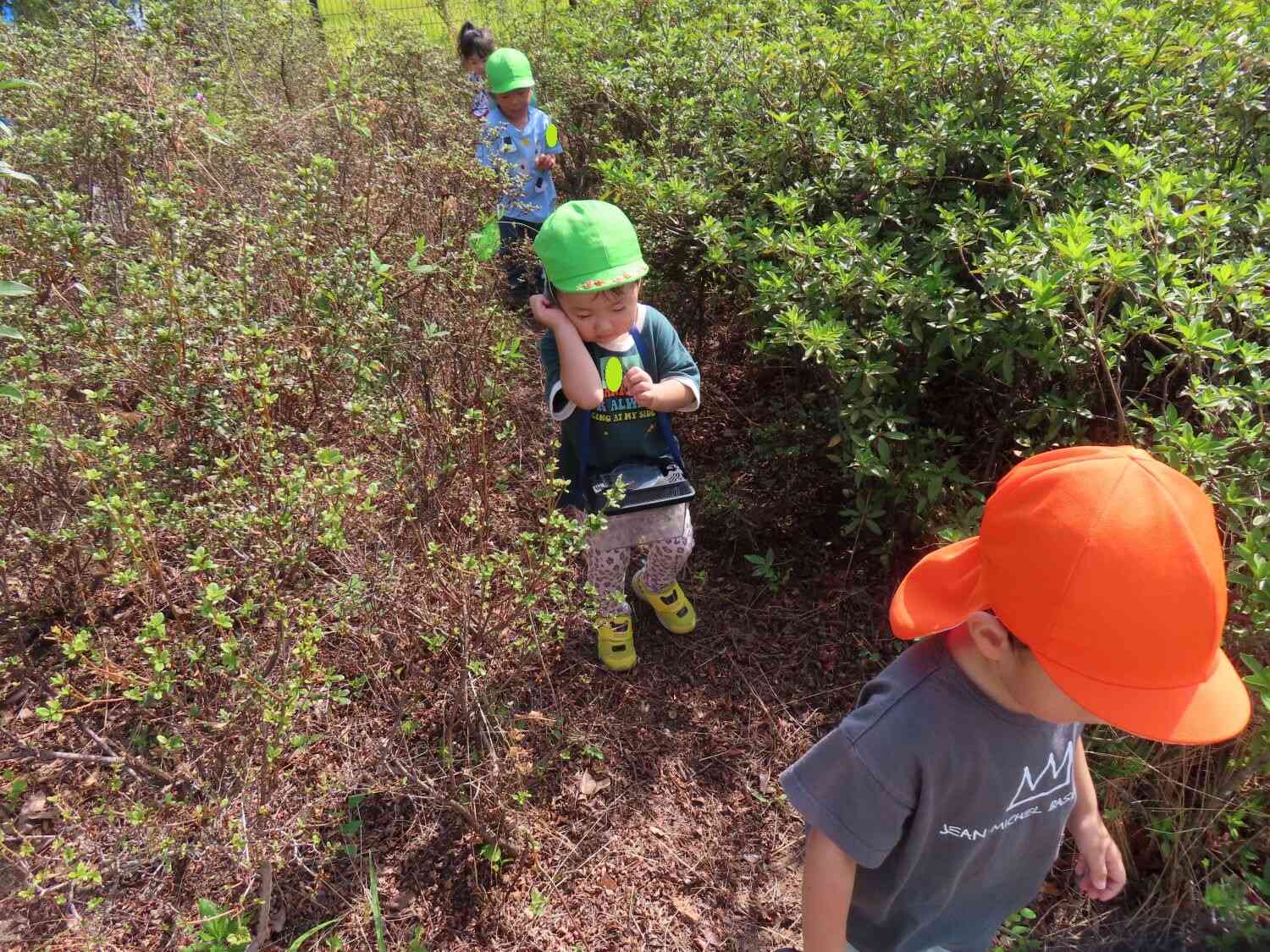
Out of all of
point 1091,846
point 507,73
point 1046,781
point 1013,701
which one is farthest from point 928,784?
point 507,73

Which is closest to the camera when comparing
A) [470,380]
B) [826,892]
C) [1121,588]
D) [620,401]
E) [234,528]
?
[1121,588]

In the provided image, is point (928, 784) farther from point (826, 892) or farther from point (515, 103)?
point (515, 103)

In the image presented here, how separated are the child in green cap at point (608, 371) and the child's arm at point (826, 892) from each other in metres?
1.01

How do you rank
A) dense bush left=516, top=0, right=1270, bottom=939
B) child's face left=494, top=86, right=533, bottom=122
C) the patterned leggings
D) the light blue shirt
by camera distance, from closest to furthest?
dense bush left=516, top=0, right=1270, bottom=939
the patterned leggings
the light blue shirt
child's face left=494, top=86, right=533, bottom=122

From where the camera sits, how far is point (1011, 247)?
6.81 ft

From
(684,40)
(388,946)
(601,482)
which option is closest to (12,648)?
(388,946)

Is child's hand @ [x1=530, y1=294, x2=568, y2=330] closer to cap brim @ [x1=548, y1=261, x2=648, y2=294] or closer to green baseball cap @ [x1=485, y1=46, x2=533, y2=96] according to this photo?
cap brim @ [x1=548, y1=261, x2=648, y2=294]

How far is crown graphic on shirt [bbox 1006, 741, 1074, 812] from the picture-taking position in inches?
48.6

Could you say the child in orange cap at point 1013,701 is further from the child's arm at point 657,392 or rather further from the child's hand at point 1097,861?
the child's arm at point 657,392

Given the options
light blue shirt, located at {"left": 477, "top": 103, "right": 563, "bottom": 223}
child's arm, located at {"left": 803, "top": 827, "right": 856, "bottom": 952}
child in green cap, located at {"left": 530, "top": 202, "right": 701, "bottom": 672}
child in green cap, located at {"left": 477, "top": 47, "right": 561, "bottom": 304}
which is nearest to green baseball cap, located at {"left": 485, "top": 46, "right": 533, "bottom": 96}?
child in green cap, located at {"left": 477, "top": 47, "right": 561, "bottom": 304}

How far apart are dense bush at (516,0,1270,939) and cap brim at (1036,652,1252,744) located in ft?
2.26

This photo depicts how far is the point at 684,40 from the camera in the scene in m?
4.21

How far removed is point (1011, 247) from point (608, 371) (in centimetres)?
118

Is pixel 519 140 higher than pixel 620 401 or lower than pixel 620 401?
higher
